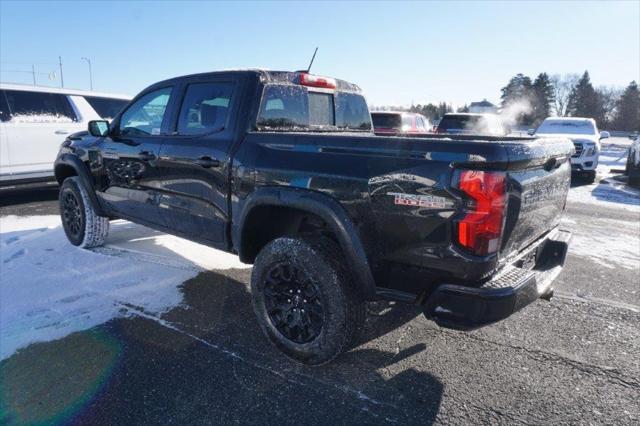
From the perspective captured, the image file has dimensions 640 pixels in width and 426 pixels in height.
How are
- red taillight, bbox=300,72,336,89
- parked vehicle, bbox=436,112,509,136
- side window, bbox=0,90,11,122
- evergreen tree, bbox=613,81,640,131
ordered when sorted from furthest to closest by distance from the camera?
evergreen tree, bbox=613,81,640,131, parked vehicle, bbox=436,112,509,136, side window, bbox=0,90,11,122, red taillight, bbox=300,72,336,89

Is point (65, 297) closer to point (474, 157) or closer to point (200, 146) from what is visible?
point (200, 146)

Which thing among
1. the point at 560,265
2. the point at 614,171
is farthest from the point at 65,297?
the point at 614,171

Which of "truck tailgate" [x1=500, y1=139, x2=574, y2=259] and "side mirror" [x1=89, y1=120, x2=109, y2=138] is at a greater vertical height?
"side mirror" [x1=89, y1=120, x2=109, y2=138]

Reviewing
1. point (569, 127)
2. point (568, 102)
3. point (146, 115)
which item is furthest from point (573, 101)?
point (146, 115)

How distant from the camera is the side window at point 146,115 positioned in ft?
12.8

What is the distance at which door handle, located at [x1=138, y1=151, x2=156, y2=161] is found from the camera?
12.6 ft

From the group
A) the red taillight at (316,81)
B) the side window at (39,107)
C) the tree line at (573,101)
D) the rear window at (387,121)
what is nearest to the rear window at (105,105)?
the side window at (39,107)

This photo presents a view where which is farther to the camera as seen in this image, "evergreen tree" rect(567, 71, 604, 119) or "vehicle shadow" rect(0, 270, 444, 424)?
"evergreen tree" rect(567, 71, 604, 119)

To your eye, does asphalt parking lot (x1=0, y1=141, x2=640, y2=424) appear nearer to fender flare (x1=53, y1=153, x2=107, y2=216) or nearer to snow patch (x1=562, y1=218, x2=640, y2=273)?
fender flare (x1=53, y1=153, x2=107, y2=216)

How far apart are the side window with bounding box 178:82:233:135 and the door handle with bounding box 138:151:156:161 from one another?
40cm

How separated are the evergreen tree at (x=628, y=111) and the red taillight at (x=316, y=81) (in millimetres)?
67915

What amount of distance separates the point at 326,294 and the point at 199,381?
35.9 inches

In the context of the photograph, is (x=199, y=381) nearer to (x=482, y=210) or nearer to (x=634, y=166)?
(x=482, y=210)

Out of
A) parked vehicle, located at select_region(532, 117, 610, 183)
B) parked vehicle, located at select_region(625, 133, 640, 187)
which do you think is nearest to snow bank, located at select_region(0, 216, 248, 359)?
parked vehicle, located at select_region(532, 117, 610, 183)
